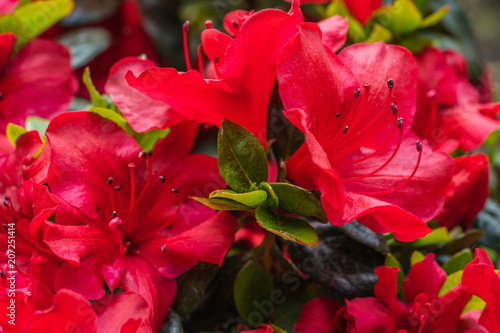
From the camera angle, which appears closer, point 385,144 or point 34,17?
point 385,144

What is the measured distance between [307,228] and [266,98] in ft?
0.59

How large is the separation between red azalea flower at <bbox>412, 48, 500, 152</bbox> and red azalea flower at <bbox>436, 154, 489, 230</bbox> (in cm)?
7

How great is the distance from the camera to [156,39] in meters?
1.34

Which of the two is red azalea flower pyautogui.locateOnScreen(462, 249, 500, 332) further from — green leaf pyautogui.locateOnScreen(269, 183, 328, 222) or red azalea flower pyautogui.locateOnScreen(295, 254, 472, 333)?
green leaf pyautogui.locateOnScreen(269, 183, 328, 222)

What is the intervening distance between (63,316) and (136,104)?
0.97ft

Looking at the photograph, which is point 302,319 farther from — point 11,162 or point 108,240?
point 11,162

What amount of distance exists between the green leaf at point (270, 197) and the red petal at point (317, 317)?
0.54ft

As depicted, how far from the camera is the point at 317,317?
674 millimetres

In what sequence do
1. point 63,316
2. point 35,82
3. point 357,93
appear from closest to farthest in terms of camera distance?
point 63,316
point 357,93
point 35,82

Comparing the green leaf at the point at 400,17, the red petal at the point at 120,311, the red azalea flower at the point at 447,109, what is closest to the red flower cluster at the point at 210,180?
the red petal at the point at 120,311

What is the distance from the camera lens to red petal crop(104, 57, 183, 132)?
663mm

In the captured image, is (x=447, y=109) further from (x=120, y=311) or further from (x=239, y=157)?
(x=120, y=311)

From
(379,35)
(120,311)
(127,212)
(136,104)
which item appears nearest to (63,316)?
(120,311)

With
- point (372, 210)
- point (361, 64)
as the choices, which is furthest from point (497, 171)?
point (372, 210)
